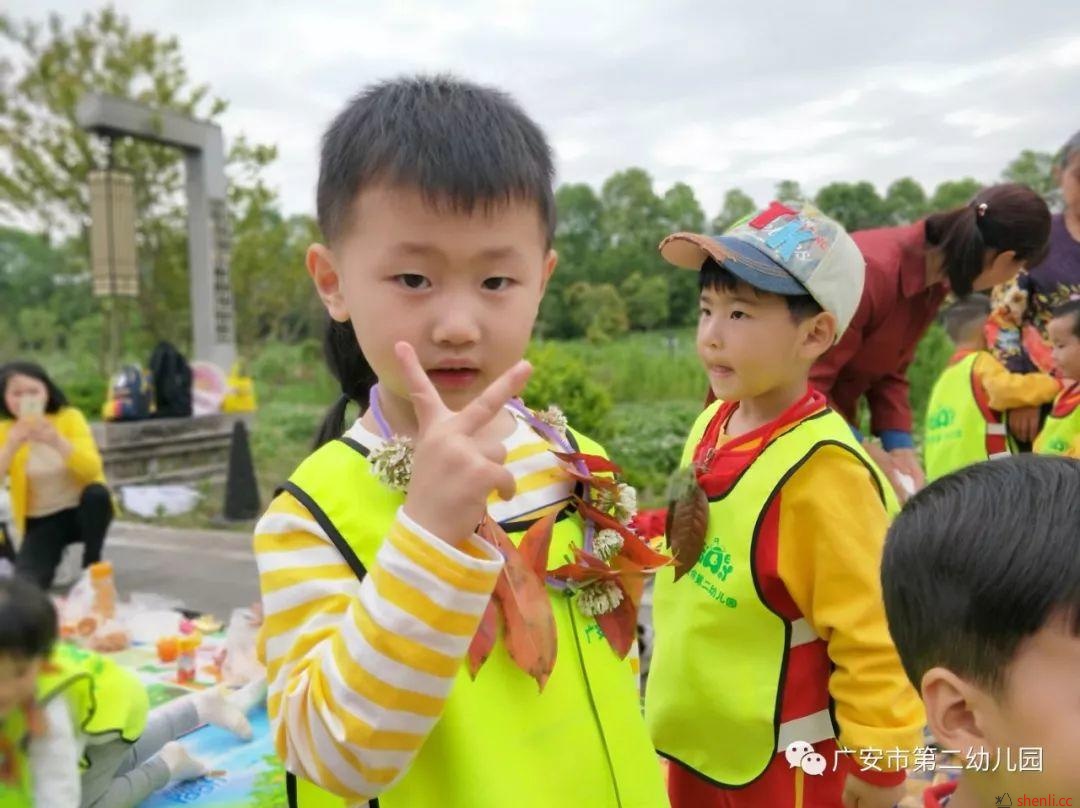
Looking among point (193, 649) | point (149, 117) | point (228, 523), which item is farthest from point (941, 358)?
point (149, 117)

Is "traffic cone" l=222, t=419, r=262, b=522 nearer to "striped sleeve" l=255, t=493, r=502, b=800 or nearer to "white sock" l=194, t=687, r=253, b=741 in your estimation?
"white sock" l=194, t=687, r=253, b=741

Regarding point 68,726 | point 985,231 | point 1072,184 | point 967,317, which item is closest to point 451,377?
point 68,726

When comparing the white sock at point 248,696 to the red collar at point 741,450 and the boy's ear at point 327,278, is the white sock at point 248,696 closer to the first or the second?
the red collar at point 741,450

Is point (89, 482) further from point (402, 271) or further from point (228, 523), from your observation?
point (402, 271)

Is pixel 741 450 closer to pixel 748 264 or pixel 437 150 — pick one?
pixel 748 264

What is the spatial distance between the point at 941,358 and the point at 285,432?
799 centimetres

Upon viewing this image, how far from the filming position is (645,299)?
12.5 m

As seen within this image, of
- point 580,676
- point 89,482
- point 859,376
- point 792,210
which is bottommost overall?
point 89,482

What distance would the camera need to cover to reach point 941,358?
888 cm

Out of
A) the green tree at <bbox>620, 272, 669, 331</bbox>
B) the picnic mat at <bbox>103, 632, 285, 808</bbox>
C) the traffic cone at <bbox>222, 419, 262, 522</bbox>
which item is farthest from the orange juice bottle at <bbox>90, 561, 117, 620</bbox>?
the green tree at <bbox>620, 272, 669, 331</bbox>

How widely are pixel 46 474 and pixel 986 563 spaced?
4757mm

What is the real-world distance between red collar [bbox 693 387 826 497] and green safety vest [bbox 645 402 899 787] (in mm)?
19

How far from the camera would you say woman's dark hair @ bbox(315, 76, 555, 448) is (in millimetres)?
913

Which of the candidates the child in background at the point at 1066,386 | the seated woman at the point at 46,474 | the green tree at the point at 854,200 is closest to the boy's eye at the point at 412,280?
the child in background at the point at 1066,386
